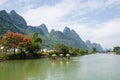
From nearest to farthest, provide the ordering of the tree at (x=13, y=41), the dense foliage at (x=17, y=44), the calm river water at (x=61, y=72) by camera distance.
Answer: the calm river water at (x=61, y=72) < the tree at (x=13, y=41) < the dense foliage at (x=17, y=44)

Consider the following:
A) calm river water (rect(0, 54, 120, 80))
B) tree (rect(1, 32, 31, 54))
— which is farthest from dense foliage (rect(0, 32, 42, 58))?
calm river water (rect(0, 54, 120, 80))

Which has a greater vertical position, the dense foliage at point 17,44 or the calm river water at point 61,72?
the dense foliage at point 17,44

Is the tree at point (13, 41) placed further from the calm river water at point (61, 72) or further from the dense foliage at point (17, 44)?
the calm river water at point (61, 72)

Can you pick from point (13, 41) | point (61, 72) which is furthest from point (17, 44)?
point (61, 72)

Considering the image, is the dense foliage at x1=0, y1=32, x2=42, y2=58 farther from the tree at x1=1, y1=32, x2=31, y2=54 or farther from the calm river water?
the calm river water

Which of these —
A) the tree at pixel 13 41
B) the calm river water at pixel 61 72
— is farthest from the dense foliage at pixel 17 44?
the calm river water at pixel 61 72

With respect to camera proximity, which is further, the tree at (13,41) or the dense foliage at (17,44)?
the dense foliage at (17,44)

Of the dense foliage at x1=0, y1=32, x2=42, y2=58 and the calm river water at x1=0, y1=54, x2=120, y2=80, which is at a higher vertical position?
the dense foliage at x1=0, y1=32, x2=42, y2=58

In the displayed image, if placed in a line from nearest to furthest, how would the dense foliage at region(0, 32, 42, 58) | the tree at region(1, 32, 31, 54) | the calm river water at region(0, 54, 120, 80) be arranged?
the calm river water at region(0, 54, 120, 80) < the tree at region(1, 32, 31, 54) < the dense foliage at region(0, 32, 42, 58)

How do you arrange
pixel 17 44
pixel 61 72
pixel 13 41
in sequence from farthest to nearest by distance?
pixel 17 44
pixel 13 41
pixel 61 72

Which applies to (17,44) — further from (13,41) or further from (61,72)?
(61,72)

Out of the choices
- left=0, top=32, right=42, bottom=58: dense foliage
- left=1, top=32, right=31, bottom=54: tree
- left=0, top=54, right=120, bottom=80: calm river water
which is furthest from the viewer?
left=0, top=32, right=42, bottom=58: dense foliage

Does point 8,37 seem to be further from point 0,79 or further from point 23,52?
point 0,79

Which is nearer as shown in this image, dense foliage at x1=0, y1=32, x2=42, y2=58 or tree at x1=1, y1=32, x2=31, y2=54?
tree at x1=1, y1=32, x2=31, y2=54
